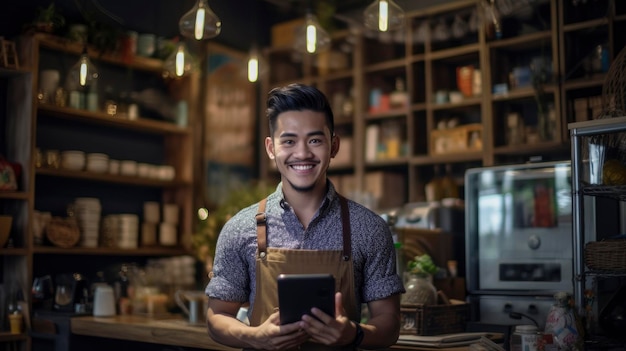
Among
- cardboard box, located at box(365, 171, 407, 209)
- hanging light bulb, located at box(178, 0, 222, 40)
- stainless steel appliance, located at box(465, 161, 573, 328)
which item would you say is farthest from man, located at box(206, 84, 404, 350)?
cardboard box, located at box(365, 171, 407, 209)

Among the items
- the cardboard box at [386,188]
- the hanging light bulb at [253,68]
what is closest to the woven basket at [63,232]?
the hanging light bulb at [253,68]

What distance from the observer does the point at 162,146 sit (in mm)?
6691

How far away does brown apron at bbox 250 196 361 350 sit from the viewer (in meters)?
2.35

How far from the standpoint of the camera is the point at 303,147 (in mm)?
2352

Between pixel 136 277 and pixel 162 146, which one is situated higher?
pixel 162 146

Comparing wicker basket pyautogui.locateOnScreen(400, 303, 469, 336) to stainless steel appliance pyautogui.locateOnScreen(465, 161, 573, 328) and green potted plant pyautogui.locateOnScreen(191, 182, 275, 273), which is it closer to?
stainless steel appliance pyautogui.locateOnScreen(465, 161, 573, 328)

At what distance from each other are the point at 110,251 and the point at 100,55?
142cm

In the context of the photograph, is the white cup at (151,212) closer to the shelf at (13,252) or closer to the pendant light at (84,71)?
the shelf at (13,252)

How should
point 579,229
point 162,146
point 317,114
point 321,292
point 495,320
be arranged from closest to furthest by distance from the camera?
point 321,292 → point 317,114 → point 579,229 → point 495,320 → point 162,146

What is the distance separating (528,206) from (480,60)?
5.19ft

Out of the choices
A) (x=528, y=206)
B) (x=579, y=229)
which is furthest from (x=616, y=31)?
(x=579, y=229)

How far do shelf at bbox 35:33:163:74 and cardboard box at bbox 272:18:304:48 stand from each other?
1.41 meters

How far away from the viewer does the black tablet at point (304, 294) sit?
208cm

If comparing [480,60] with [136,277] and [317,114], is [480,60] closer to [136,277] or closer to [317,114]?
[136,277]
